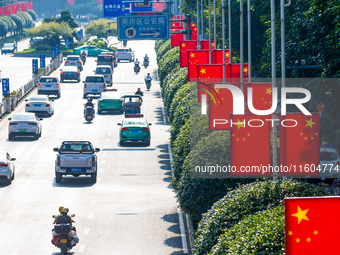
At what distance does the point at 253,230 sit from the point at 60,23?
407 ft

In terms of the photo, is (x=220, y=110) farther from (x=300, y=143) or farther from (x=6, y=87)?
(x=6, y=87)

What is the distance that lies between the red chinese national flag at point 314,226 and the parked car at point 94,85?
57.5 m

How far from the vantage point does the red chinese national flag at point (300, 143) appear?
18.5 m

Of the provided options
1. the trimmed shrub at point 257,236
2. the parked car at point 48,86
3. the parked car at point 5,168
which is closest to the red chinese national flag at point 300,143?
the trimmed shrub at point 257,236

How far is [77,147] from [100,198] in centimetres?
398

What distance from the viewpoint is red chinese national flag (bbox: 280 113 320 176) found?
18484mm

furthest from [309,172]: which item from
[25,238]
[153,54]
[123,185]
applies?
[153,54]

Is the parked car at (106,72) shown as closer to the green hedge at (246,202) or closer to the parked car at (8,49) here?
the parked car at (8,49)

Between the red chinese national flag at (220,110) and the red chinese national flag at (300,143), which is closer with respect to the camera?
the red chinese national flag at (300,143)

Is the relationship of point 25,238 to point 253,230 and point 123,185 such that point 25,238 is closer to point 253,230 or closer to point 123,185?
point 123,185

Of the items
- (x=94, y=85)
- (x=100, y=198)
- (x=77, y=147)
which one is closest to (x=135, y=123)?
(x=77, y=147)

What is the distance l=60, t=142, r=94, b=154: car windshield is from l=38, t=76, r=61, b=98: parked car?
32878 millimetres

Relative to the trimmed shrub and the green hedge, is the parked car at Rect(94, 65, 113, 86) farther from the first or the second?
A: the trimmed shrub

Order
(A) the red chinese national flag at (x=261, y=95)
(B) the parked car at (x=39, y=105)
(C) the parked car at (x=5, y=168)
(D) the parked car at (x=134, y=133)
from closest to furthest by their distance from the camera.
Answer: (A) the red chinese national flag at (x=261, y=95), (C) the parked car at (x=5, y=168), (D) the parked car at (x=134, y=133), (B) the parked car at (x=39, y=105)
